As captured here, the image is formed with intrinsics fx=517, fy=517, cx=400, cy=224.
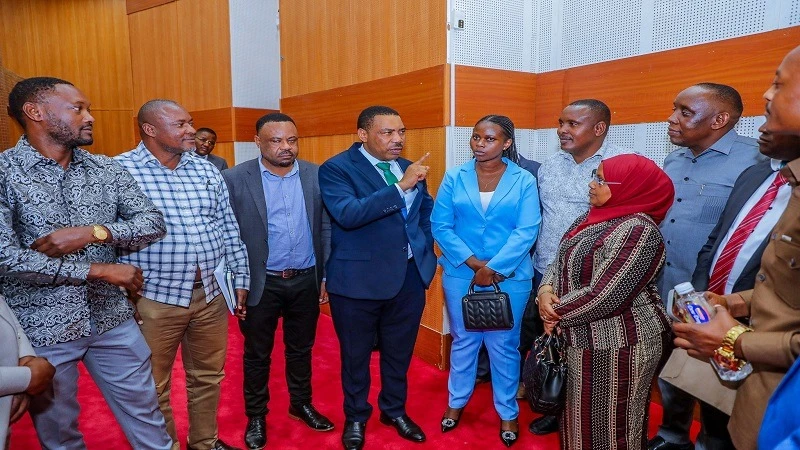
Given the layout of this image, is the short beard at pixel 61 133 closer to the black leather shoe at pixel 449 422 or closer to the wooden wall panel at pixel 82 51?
the black leather shoe at pixel 449 422

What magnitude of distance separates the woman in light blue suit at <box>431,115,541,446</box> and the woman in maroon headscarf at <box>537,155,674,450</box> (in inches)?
27.6

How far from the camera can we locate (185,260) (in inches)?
93.4

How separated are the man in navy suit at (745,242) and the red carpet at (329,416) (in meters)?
0.92

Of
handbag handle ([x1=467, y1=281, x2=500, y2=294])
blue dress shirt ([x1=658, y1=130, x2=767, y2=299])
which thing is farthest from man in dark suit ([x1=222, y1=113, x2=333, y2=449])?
blue dress shirt ([x1=658, y1=130, x2=767, y2=299])

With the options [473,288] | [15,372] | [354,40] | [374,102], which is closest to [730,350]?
[473,288]

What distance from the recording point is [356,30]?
4289 millimetres

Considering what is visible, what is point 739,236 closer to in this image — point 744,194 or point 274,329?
point 744,194

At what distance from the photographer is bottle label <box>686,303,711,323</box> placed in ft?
4.71

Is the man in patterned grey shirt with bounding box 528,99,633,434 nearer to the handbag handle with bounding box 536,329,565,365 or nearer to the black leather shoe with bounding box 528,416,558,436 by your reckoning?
the black leather shoe with bounding box 528,416,558,436

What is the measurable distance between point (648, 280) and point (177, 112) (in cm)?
220

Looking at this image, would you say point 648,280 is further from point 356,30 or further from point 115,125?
point 115,125

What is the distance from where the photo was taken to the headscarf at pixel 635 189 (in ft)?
6.75

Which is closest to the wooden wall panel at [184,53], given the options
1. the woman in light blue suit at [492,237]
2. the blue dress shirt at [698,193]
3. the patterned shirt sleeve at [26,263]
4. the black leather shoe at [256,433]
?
the woman in light blue suit at [492,237]

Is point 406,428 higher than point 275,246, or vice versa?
point 275,246
